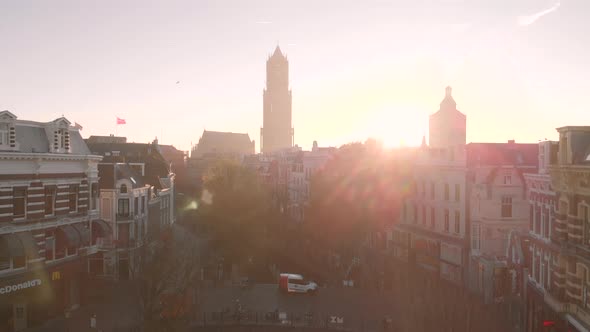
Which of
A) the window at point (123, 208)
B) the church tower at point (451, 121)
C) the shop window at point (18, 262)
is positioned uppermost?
the church tower at point (451, 121)

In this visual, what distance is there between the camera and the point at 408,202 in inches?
2096

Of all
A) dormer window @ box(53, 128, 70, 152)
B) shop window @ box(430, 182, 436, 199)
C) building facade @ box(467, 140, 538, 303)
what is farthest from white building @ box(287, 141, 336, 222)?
dormer window @ box(53, 128, 70, 152)

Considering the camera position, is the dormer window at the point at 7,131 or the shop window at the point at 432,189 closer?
the dormer window at the point at 7,131

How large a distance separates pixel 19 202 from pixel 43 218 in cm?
208

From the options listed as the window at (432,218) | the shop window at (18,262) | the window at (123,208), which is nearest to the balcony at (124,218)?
the window at (123,208)

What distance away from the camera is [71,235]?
34750mm

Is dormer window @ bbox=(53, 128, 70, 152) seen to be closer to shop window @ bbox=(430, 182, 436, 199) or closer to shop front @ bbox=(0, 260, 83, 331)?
shop front @ bbox=(0, 260, 83, 331)

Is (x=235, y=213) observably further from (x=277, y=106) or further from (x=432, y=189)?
(x=277, y=106)

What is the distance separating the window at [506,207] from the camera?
137 ft

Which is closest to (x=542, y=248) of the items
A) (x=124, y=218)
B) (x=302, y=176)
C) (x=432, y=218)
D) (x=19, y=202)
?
(x=432, y=218)

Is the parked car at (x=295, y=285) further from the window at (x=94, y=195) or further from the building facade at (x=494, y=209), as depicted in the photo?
the window at (x=94, y=195)

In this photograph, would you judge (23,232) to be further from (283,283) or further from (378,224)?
(378,224)

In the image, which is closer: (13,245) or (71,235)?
(13,245)

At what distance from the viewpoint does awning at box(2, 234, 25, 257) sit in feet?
96.8
